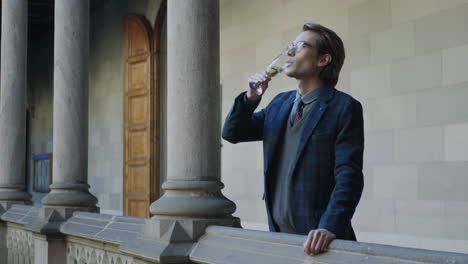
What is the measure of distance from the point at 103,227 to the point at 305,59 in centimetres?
316

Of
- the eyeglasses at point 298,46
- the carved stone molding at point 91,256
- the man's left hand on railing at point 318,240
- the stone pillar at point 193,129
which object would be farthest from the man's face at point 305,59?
the carved stone molding at point 91,256

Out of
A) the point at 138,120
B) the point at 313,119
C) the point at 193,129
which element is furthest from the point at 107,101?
the point at 313,119

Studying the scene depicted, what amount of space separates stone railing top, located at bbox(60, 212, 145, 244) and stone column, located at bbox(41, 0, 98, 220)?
0.88ft

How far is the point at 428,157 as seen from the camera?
5660mm

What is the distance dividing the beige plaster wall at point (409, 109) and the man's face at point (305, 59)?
3200mm

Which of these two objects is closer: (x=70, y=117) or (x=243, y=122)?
(x=243, y=122)

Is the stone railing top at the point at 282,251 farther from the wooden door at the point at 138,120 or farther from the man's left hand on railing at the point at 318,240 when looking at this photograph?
the wooden door at the point at 138,120

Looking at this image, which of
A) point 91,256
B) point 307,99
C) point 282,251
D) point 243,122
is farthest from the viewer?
point 91,256

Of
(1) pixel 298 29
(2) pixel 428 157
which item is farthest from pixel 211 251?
(1) pixel 298 29

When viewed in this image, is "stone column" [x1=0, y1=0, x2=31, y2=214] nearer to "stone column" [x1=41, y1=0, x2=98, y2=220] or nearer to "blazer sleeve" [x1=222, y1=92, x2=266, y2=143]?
"stone column" [x1=41, y1=0, x2=98, y2=220]

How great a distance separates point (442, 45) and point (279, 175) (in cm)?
351

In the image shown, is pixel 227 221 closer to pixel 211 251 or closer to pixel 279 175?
pixel 211 251

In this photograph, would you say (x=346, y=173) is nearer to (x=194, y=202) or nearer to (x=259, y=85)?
(x=259, y=85)

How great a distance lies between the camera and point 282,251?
9.02 feet
